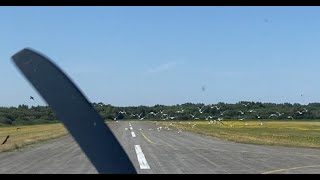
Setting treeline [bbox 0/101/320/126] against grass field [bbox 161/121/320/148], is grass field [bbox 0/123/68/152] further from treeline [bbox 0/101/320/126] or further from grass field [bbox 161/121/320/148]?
grass field [bbox 161/121/320/148]

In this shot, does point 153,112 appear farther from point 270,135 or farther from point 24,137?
point 270,135

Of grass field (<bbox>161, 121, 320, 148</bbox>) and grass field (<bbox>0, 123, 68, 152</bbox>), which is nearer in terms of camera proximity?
grass field (<bbox>0, 123, 68, 152</bbox>)

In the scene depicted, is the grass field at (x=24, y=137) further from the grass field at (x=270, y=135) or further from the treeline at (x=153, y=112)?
the grass field at (x=270, y=135)

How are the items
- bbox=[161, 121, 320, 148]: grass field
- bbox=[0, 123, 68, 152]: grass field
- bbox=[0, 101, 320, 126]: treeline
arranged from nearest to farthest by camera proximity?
bbox=[0, 101, 320, 126]: treeline, bbox=[0, 123, 68, 152]: grass field, bbox=[161, 121, 320, 148]: grass field

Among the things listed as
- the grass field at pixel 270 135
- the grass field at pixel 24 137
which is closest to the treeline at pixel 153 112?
the grass field at pixel 24 137

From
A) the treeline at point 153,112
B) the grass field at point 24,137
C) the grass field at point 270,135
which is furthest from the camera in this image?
the grass field at point 270,135

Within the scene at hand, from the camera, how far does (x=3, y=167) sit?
17.7 m

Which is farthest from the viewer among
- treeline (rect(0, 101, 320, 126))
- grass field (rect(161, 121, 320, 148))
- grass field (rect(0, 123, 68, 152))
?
grass field (rect(161, 121, 320, 148))

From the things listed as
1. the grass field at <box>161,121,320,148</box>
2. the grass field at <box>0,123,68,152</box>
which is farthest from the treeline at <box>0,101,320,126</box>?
the grass field at <box>161,121,320,148</box>

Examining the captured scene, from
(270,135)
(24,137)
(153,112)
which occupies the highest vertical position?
(153,112)

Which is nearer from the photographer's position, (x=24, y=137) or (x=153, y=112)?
(x=153, y=112)

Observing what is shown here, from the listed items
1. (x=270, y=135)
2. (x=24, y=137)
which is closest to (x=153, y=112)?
(x=24, y=137)
